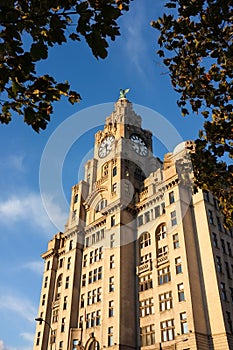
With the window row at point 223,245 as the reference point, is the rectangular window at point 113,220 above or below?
above

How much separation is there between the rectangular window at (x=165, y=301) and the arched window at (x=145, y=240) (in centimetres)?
968

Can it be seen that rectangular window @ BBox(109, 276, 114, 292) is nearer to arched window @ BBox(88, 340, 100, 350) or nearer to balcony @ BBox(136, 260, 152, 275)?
balcony @ BBox(136, 260, 152, 275)

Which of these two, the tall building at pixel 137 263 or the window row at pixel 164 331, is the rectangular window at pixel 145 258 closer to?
the tall building at pixel 137 263

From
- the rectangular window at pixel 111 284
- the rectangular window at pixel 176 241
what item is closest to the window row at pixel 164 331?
the rectangular window at pixel 111 284

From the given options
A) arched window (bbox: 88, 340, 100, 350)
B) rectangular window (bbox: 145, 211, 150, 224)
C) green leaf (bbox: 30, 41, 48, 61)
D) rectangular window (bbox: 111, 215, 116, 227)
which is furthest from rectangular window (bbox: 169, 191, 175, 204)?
green leaf (bbox: 30, 41, 48, 61)

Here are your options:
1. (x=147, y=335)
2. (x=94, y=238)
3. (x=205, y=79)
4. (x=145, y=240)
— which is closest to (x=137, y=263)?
(x=145, y=240)

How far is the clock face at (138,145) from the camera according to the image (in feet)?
230

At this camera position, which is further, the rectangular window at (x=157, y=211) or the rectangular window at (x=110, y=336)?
the rectangular window at (x=157, y=211)

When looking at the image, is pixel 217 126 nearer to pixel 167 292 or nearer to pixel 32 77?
pixel 32 77

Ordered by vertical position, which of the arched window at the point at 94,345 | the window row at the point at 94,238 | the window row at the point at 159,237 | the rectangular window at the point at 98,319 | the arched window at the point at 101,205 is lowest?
the arched window at the point at 94,345

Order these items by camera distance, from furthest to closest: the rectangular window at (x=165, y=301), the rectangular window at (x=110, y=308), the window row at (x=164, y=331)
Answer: the rectangular window at (x=110, y=308) < the rectangular window at (x=165, y=301) < the window row at (x=164, y=331)

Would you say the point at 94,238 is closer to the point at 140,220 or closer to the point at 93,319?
the point at 140,220

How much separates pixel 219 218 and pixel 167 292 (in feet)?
46.5

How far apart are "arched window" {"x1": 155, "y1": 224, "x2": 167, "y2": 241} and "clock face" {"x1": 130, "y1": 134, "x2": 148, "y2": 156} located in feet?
71.2
